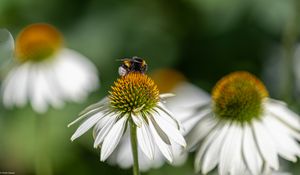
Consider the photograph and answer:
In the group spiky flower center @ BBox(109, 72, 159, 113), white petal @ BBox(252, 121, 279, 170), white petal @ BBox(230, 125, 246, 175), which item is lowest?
white petal @ BBox(230, 125, 246, 175)

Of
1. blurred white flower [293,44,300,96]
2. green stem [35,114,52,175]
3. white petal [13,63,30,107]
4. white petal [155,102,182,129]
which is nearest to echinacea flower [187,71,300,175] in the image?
white petal [155,102,182,129]

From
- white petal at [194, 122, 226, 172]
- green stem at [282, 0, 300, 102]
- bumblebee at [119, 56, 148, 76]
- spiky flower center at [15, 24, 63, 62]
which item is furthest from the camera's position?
spiky flower center at [15, 24, 63, 62]

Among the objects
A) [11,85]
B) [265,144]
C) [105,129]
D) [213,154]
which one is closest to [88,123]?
[105,129]

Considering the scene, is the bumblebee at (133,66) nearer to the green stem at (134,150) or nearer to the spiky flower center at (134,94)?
the spiky flower center at (134,94)

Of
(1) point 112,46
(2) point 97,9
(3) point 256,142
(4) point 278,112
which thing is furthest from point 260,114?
(2) point 97,9

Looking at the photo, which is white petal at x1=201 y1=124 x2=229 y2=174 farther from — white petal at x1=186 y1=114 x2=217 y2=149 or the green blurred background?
the green blurred background

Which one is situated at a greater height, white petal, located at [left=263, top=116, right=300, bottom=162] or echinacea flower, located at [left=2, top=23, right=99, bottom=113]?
white petal, located at [left=263, top=116, right=300, bottom=162]

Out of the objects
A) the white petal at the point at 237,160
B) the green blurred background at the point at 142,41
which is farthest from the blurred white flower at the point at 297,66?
the white petal at the point at 237,160
